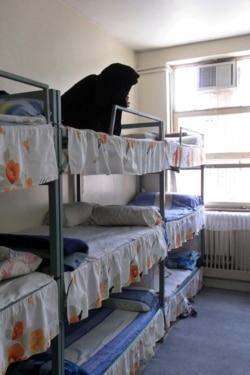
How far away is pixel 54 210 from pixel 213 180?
2918 millimetres

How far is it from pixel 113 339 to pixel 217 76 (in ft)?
9.72

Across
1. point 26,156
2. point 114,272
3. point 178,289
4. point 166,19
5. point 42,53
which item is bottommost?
point 178,289

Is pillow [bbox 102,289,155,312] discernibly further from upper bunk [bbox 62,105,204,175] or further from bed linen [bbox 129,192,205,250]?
upper bunk [bbox 62,105,204,175]

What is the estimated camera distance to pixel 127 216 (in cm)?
269

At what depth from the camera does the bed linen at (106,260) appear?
1633 mm

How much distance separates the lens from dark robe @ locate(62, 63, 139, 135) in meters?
2.07

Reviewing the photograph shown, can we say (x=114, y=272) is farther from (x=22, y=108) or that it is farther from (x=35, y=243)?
(x=22, y=108)

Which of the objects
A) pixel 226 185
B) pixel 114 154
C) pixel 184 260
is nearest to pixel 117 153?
pixel 114 154

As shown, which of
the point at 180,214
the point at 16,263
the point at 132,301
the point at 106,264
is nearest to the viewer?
the point at 16,263

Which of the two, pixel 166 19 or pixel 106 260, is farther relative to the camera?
pixel 166 19

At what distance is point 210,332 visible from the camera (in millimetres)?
2967

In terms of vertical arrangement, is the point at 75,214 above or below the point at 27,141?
below

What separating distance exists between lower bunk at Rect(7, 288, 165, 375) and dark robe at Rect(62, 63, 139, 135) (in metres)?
1.22

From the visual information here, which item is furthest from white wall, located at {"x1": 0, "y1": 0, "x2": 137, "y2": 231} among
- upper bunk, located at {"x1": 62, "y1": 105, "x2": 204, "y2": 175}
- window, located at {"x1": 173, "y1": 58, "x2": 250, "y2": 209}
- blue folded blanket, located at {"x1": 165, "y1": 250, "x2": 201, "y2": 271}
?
window, located at {"x1": 173, "y1": 58, "x2": 250, "y2": 209}
